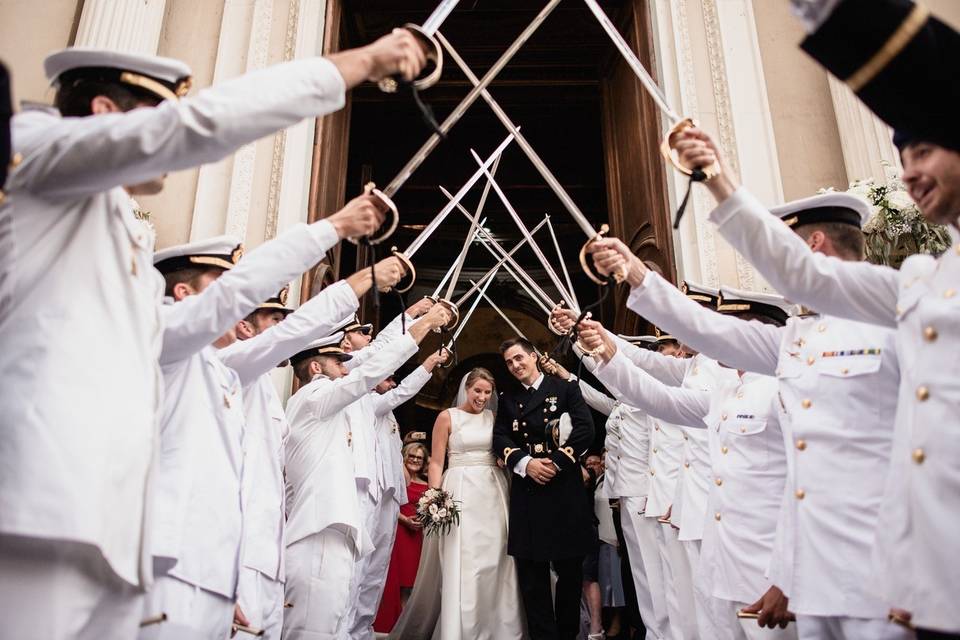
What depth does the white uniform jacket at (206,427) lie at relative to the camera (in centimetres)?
191

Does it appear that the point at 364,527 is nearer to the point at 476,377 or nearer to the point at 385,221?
the point at 476,377

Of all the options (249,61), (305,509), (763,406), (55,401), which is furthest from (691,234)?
(55,401)

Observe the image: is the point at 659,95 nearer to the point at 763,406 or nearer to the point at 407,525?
the point at 763,406

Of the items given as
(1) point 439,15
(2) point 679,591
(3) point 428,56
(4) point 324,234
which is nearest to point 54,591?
(4) point 324,234

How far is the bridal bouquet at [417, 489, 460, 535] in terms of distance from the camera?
4.62m

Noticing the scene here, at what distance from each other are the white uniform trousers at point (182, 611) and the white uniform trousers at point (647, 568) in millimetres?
3247

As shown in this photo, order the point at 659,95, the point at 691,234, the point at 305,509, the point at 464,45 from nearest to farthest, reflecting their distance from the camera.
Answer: the point at 659,95 → the point at 305,509 → the point at 691,234 → the point at 464,45

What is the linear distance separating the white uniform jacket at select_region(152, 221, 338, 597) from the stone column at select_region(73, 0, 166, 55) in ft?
11.0

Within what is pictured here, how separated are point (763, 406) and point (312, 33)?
472 centimetres

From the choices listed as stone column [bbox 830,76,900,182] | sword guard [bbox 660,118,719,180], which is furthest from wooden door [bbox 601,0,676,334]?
sword guard [bbox 660,118,719,180]

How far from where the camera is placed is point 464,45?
289 inches

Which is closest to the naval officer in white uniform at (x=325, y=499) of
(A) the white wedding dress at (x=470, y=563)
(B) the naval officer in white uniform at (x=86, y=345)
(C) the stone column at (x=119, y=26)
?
(A) the white wedding dress at (x=470, y=563)

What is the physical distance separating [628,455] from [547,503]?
0.96 meters

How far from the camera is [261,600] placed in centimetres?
269
